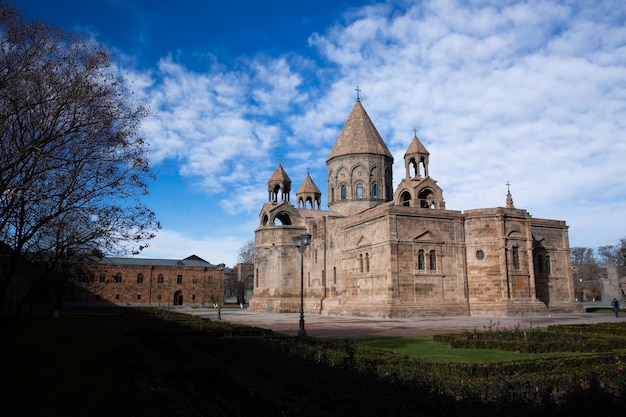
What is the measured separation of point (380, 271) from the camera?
103 feet

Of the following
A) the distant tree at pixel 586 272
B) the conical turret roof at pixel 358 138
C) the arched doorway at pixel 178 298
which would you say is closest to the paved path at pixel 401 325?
the conical turret roof at pixel 358 138

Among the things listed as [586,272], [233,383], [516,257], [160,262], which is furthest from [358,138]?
[586,272]

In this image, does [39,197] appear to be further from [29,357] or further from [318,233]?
[318,233]

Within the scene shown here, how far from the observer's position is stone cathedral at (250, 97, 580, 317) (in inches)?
1201

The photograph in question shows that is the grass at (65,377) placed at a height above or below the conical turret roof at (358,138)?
below

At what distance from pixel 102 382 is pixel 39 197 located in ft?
19.8

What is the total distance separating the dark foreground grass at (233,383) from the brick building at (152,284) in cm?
5351

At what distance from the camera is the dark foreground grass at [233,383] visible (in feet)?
20.6

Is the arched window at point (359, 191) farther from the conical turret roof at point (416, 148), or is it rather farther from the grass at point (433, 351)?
the grass at point (433, 351)

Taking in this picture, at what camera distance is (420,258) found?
3125cm

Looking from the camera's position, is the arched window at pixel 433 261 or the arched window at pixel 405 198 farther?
the arched window at pixel 405 198

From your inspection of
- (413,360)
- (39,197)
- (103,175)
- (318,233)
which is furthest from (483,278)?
(39,197)

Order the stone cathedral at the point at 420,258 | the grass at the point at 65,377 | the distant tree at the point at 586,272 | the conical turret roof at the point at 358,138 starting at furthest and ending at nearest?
the distant tree at the point at 586,272
the conical turret roof at the point at 358,138
the stone cathedral at the point at 420,258
the grass at the point at 65,377

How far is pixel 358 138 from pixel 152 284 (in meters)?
41.9
